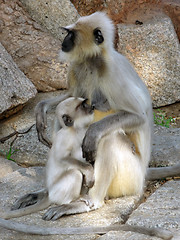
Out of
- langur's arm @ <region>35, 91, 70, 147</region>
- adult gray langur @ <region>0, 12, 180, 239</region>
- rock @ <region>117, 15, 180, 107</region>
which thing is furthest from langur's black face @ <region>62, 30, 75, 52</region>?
rock @ <region>117, 15, 180, 107</region>

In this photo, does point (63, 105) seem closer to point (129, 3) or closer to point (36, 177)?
point (36, 177)

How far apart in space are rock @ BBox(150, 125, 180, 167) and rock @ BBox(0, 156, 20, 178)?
1.42m

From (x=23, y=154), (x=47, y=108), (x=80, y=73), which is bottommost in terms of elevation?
(x=23, y=154)

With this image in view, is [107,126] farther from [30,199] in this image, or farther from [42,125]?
[30,199]

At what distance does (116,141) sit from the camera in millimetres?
3275

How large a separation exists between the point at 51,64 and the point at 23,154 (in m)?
1.55

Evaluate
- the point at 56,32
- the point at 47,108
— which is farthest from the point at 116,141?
the point at 56,32

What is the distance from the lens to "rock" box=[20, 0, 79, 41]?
636cm

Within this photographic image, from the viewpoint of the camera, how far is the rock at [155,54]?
21.4 feet

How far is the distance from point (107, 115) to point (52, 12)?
11.4ft

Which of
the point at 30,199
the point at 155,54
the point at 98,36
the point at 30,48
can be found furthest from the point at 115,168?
the point at 155,54

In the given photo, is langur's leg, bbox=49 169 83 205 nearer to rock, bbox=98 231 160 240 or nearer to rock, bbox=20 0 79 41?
rock, bbox=98 231 160 240

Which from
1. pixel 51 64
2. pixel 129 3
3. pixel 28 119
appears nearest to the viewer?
pixel 28 119

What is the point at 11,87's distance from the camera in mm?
5148
